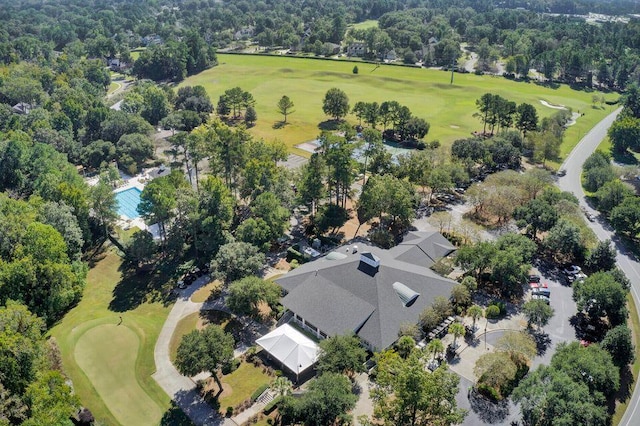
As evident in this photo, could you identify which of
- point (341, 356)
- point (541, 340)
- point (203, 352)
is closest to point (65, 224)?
point (203, 352)

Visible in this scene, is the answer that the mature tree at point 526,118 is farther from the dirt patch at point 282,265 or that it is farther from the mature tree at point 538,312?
the dirt patch at point 282,265

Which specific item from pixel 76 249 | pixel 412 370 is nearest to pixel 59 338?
pixel 76 249

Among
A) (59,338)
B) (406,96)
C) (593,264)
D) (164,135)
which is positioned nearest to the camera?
(59,338)

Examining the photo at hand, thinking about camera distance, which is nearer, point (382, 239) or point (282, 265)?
point (282, 265)

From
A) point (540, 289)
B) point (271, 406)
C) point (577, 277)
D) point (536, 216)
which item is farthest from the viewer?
point (536, 216)

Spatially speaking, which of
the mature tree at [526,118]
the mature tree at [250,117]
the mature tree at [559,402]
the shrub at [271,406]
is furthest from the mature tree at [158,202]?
the mature tree at [526,118]

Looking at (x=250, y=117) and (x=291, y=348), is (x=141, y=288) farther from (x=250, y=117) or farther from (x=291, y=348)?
(x=250, y=117)

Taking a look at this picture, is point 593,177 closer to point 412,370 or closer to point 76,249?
point 412,370
